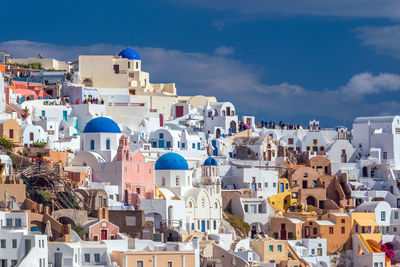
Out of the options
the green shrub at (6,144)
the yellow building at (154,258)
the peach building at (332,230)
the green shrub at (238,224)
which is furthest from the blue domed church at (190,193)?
the green shrub at (6,144)

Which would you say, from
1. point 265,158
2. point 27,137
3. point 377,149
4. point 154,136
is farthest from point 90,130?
point 377,149

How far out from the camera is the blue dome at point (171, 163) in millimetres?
73688

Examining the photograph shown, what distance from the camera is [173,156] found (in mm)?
74062

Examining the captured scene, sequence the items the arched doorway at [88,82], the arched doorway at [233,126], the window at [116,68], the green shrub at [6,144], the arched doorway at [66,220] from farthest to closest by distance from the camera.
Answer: the window at [116,68] < the arched doorway at [233,126] < the arched doorway at [88,82] < the green shrub at [6,144] < the arched doorway at [66,220]

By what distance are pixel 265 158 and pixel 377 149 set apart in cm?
932

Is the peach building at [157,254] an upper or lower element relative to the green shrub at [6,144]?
lower

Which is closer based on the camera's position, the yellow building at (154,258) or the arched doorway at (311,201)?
the yellow building at (154,258)

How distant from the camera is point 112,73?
93.4 metres

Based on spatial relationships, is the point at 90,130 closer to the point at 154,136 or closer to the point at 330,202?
the point at 154,136

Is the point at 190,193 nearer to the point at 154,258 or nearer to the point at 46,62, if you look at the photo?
the point at 154,258

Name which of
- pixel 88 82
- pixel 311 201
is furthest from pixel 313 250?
pixel 88 82

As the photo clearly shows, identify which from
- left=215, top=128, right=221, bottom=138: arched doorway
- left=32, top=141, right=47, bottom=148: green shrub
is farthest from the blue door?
left=32, top=141, right=47, bottom=148: green shrub

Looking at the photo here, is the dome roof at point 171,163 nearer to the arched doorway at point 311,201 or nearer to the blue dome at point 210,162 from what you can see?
the blue dome at point 210,162

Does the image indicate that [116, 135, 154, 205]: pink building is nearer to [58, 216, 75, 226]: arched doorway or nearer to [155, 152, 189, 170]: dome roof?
[155, 152, 189, 170]: dome roof
